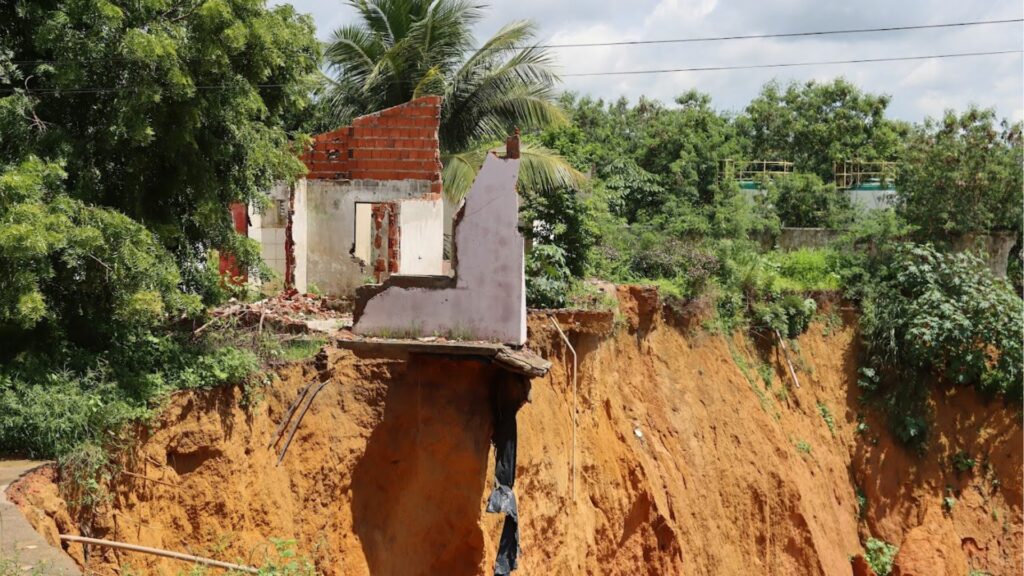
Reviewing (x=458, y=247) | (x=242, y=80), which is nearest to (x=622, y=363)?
(x=458, y=247)

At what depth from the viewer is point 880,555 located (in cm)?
2059

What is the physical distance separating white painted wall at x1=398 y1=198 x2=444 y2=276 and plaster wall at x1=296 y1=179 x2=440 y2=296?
21 centimetres

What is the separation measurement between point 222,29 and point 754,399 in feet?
40.5

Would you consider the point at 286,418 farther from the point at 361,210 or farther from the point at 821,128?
the point at 821,128

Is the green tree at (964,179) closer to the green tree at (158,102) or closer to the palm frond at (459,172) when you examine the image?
the palm frond at (459,172)

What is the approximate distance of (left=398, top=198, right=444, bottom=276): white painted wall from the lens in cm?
1702

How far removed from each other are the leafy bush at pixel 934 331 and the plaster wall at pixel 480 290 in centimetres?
1163

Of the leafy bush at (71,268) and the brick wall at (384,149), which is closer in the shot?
the leafy bush at (71,268)

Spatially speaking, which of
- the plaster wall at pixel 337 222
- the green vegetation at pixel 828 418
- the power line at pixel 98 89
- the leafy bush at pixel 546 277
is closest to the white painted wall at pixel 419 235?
the plaster wall at pixel 337 222

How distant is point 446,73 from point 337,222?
5808 millimetres

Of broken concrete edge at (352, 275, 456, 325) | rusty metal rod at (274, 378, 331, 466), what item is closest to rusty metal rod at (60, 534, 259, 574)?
rusty metal rod at (274, 378, 331, 466)

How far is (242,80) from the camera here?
448 inches

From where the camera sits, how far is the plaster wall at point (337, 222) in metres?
17.3

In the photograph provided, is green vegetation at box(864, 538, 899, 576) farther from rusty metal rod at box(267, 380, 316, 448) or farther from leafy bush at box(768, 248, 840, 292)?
rusty metal rod at box(267, 380, 316, 448)
